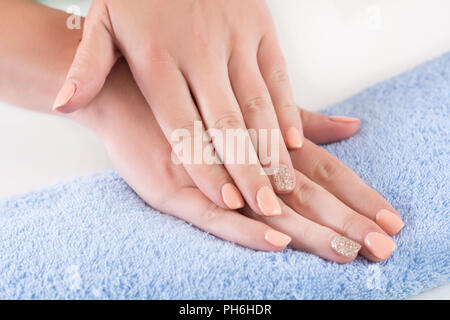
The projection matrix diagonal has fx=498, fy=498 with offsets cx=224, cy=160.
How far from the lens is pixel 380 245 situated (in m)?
0.67

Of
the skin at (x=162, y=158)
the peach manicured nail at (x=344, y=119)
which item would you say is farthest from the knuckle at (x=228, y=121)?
the peach manicured nail at (x=344, y=119)

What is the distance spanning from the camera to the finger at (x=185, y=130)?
755 mm

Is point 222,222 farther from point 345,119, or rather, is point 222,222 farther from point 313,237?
point 345,119

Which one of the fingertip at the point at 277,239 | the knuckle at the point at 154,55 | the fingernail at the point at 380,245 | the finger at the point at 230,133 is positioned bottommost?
the fingertip at the point at 277,239

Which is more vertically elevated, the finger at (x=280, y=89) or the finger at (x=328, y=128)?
the finger at (x=280, y=89)

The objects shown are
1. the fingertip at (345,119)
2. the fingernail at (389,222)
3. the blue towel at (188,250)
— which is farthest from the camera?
the fingertip at (345,119)

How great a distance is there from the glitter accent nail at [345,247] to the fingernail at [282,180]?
119 millimetres

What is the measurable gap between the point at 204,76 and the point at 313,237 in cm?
33

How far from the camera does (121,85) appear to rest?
0.91m

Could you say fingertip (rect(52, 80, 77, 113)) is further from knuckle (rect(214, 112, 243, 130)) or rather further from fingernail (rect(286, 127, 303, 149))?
fingernail (rect(286, 127, 303, 149))

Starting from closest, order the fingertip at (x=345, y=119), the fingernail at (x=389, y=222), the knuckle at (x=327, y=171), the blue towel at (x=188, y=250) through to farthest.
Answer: the blue towel at (x=188, y=250), the fingernail at (x=389, y=222), the knuckle at (x=327, y=171), the fingertip at (x=345, y=119)

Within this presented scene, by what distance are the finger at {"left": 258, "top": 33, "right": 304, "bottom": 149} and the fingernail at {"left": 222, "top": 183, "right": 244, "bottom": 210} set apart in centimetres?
16

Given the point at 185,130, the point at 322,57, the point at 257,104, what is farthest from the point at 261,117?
the point at 322,57

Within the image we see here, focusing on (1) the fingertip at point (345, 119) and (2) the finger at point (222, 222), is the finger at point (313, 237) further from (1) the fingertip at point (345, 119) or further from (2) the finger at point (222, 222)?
(1) the fingertip at point (345, 119)
